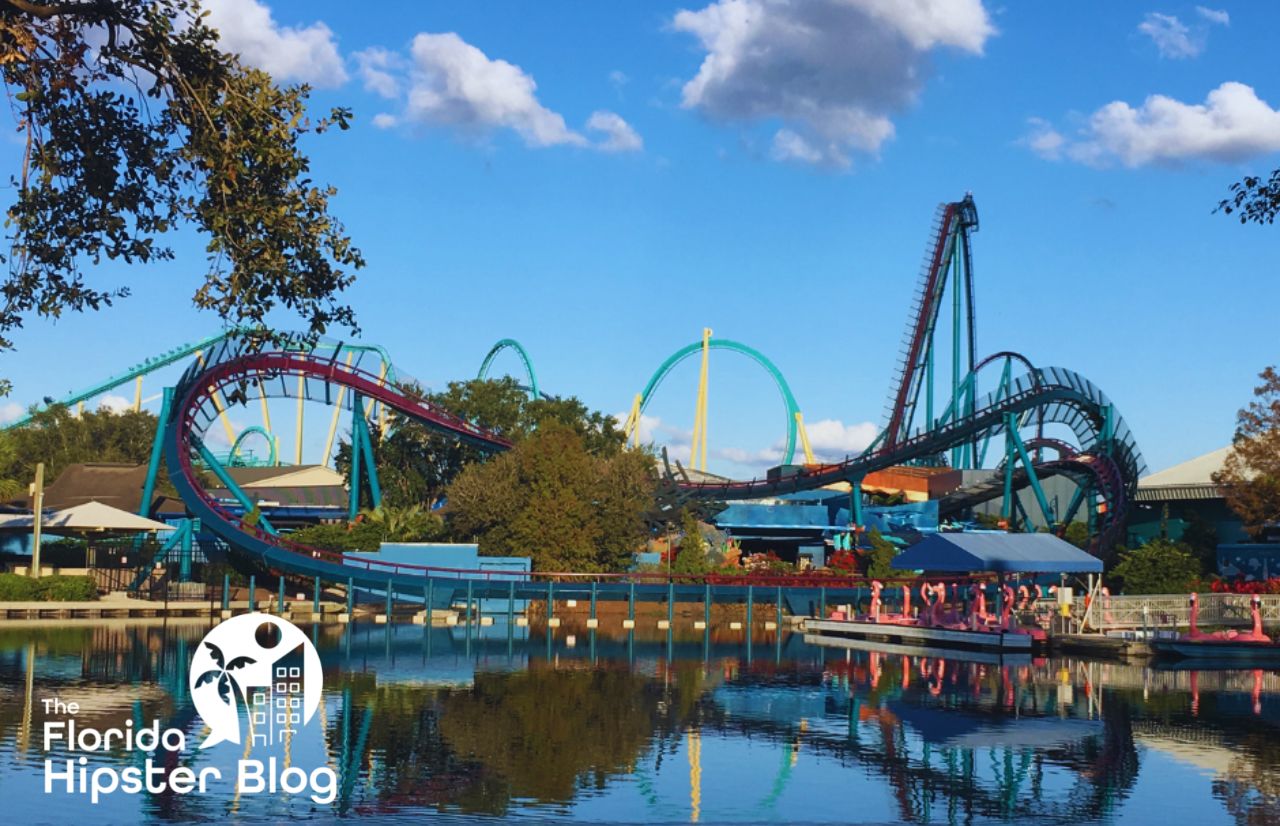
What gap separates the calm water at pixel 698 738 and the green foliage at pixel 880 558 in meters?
16.9

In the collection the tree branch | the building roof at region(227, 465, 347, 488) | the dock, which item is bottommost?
the dock

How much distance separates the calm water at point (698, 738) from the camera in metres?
16.3

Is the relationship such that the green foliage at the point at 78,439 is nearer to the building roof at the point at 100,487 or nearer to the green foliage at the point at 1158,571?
the building roof at the point at 100,487

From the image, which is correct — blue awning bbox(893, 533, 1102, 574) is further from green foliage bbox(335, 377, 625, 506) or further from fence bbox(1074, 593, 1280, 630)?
green foliage bbox(335, 377, 625, 506)

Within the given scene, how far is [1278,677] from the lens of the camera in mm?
31828

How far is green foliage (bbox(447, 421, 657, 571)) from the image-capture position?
51.8m

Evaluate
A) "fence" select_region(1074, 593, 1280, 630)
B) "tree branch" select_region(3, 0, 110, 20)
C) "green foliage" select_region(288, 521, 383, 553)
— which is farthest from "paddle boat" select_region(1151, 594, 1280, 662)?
"tree branch" select_region(3, 0, 110, 20)

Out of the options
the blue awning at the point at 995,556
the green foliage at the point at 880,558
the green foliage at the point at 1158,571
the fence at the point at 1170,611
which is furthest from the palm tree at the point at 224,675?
the green foliage at the point at 1158,571

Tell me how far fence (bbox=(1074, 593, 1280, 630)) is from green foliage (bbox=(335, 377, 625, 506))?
30.0 m

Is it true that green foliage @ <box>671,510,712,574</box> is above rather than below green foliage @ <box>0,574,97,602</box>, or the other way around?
above

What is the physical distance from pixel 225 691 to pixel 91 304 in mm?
12330

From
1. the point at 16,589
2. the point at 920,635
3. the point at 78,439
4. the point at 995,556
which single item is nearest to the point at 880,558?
the point at 920,635

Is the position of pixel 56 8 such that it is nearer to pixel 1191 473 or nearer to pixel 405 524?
pixel 405 524

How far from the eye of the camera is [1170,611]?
4016cm
